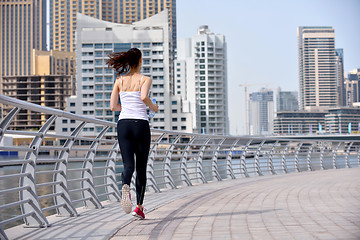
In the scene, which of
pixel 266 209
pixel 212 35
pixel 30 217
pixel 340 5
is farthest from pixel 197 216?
pixel 212 35

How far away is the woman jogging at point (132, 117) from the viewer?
5.68 metres

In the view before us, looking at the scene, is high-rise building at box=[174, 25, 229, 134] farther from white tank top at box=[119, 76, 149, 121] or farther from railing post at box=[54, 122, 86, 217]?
white tank top at box=[119, 76, 149, 121]

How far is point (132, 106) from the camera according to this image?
18.8ft

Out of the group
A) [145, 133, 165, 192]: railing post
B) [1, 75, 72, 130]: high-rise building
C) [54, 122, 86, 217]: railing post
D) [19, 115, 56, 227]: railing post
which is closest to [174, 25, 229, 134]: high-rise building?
[1, 75, 72, 130]: high-rise building

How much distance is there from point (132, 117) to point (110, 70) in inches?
4774

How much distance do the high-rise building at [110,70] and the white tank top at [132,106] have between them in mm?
115289

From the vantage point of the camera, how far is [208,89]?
6245 inches

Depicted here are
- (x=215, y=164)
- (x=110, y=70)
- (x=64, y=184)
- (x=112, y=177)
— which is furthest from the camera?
(x=110, y=70)

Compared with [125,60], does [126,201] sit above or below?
below

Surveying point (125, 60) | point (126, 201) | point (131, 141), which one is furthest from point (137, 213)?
point (125, 60)

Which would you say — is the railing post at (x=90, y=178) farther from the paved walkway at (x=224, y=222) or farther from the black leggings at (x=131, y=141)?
the black leggings at (x=131, y=141)

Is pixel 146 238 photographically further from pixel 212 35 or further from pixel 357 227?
pixel 212 35

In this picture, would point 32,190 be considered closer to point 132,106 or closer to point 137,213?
point 137,213

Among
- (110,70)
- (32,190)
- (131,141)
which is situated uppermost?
(110,70)
